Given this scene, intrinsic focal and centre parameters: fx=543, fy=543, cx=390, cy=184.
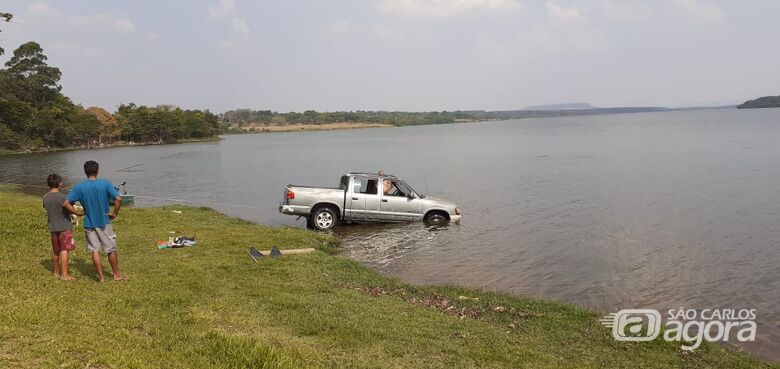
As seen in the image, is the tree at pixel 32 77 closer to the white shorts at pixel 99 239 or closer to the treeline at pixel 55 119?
the treeline at pixel 55 119

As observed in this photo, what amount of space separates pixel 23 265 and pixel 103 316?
3.82 meters

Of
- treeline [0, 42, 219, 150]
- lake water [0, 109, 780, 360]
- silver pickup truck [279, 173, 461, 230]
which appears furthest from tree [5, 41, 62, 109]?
silver pickup truck [279, 173, 461, 230]

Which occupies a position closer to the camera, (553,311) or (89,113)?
(553,311)

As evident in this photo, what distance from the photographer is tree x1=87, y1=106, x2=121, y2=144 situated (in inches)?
4431

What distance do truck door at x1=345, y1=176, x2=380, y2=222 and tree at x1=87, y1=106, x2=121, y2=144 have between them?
10851cm

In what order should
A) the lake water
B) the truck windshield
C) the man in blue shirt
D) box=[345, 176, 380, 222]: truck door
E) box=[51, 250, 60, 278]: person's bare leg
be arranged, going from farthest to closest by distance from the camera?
the truck windshield, box=[345, 176, 380, 222]: truck door, the lake water, box=[51, 250, 60, 278]: person's bare leg, the man in blue shirt

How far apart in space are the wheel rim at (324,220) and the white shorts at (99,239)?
10.2 m

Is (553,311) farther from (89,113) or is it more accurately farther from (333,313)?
(89,113)

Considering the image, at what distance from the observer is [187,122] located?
5404 inches

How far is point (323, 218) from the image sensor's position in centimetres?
1886

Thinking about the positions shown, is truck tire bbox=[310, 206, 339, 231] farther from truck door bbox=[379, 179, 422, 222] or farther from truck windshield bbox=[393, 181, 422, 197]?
truck windshield bbox=[393, 181, 422, 197]

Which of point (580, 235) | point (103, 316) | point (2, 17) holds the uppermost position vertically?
point (2, 17)

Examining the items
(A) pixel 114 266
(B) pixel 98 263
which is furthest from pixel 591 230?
(B) pixel 98 263

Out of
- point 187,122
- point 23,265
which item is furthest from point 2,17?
point 187,122
